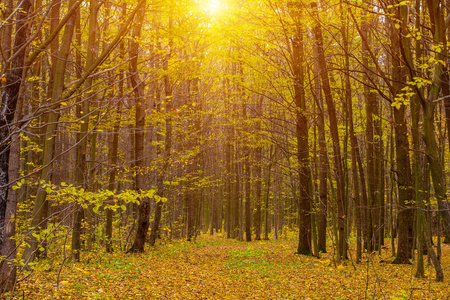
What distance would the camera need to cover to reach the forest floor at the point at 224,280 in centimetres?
655

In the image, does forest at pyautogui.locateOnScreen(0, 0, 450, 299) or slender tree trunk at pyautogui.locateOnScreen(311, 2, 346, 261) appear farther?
slender tree trunk at pyautogui.locateOnScreen(311, 2, 346, 261)

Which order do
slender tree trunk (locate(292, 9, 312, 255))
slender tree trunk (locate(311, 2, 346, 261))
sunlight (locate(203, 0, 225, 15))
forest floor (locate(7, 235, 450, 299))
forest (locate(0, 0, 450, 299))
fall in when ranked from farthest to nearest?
sunlight (locate(203, 0, 225, 15))
slender tree trunk (locate(292, 9, 312, 255))
slender tree trunk (locate(311, 2, 346, 261))
forest floor (locate(7, 235, 450, 299))
forest (locate(0, 0, 450, 299))

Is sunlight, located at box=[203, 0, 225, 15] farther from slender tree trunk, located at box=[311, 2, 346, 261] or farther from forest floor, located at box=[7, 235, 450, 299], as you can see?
forest floor, located at box=[7, 235, 450, 299]

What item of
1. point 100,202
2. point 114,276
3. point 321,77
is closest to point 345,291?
point 114,276

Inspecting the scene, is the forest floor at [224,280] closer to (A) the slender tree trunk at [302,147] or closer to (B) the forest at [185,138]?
(B) the forest at [185,138]

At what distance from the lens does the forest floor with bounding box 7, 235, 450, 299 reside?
6.55 m

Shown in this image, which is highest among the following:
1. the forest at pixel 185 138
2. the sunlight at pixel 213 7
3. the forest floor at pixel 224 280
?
the sunlight at pixel 213 7

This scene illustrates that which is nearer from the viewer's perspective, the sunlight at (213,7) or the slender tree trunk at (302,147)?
the slender tree trunk at (302,147)

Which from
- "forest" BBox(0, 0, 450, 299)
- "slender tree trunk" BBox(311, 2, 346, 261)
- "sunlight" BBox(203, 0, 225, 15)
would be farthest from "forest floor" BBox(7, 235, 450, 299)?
"sunlight" BBox(203, 0, 225, 15)

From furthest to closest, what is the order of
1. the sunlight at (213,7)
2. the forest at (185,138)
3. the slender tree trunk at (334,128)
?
the sunlight at (213,7)
the slender tree trunk at (334,128)
the forest at (185,138)

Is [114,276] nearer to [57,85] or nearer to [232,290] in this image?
[232,290]

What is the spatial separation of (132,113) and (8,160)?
9.24m

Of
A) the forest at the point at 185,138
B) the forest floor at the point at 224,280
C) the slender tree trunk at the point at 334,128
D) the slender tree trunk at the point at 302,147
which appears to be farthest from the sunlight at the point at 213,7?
the forest floor at the point at 224,280

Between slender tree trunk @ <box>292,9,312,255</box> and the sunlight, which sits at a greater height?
the sunlight
